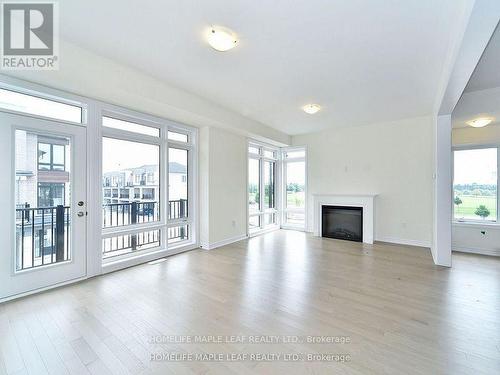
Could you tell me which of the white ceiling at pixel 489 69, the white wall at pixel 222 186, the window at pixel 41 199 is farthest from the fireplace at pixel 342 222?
the window at pixel 41 199

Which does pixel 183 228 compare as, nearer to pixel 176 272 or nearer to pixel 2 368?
pixel 176 272

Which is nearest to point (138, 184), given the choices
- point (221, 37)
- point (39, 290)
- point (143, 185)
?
point (143, 185)

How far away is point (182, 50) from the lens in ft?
8.75

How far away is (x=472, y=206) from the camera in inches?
191

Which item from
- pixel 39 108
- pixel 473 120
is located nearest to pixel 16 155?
pixel 39 108

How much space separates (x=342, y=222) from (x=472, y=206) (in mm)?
2604

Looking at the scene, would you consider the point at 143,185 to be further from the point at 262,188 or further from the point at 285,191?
the point at 285,191

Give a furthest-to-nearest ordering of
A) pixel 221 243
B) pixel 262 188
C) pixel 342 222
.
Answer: pixel 262 188
pixel 342 222
pixel 221 243

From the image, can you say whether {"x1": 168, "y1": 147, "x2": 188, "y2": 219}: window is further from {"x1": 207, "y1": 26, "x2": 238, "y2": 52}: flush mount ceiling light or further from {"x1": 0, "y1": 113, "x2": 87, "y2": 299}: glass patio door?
{"x1": 207, "y1": 26, "x2": 238, "y2": 52}: flush mount ceiling light

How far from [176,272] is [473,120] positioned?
5920mm

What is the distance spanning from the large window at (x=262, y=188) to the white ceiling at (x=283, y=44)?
8.42ft

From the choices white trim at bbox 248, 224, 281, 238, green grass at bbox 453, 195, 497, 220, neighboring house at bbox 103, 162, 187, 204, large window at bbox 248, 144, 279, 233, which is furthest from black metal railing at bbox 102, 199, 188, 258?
green grass at bbox 453, 195, 497, 220

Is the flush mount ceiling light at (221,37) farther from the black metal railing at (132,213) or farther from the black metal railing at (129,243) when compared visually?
the black metal railing at (129,243)

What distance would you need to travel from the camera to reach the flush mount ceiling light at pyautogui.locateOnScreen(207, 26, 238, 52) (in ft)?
7.47
